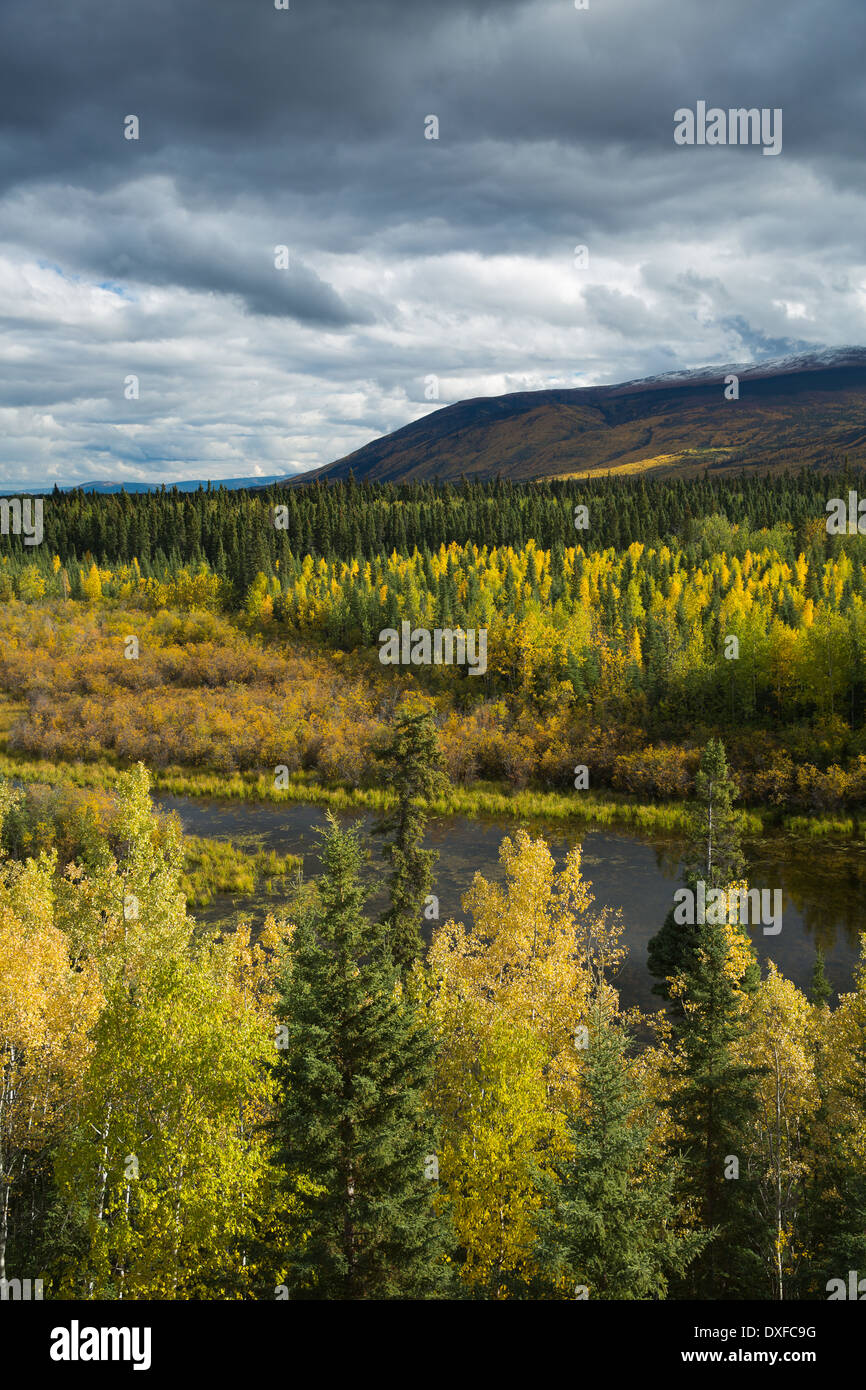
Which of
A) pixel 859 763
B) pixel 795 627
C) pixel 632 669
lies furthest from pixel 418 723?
pixel 795 627

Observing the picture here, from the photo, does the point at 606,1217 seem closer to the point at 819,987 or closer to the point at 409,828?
the point at 409,828

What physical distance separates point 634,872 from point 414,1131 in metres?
42.9

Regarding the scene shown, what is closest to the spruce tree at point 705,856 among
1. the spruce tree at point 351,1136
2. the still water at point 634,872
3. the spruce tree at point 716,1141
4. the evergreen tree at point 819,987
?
the evergreen tree at point 819,987

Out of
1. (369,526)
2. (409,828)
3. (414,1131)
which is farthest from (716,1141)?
(369,526)

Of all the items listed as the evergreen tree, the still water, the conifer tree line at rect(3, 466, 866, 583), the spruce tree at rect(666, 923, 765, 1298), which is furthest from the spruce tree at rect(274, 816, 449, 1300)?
the conifer tree line at rect(3, 466, 866, 583)

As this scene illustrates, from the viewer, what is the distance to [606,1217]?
16203 millimetres

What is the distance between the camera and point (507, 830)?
2758 inches

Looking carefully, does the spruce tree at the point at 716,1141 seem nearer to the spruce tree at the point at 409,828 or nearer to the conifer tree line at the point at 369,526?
the spruce tree at the point at 409,828

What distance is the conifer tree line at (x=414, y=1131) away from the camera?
58.1 ft

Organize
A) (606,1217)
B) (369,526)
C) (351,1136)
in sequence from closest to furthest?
(606,1217)
(351,1136)
(369,526)

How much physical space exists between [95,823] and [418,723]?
3445cm

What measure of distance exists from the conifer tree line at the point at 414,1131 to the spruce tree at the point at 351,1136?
0.06m
